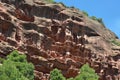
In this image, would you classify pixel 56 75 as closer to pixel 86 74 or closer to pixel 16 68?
pixel 86 74

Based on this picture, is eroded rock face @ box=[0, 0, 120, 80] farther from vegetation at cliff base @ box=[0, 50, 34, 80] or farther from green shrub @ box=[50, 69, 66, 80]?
vegetation at cliff base @ box=[0, 50, 34, 80]

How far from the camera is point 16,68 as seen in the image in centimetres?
5106

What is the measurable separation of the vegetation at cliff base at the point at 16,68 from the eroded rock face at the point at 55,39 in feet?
12.8

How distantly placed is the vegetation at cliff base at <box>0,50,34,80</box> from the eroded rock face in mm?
3913

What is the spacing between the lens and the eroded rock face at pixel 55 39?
60.5m

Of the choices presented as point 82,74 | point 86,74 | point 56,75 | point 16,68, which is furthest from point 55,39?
point 16,68

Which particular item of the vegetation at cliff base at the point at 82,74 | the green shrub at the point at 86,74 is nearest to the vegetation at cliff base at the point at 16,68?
the vegetation at cliff base at the point at 82,74

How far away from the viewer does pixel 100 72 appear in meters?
67.2

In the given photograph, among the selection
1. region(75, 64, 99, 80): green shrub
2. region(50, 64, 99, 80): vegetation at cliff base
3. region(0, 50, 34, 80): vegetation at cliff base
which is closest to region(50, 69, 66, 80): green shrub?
region(50, 64, 99, 80): vegetation at cliff base

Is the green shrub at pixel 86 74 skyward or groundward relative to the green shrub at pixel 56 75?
skyward

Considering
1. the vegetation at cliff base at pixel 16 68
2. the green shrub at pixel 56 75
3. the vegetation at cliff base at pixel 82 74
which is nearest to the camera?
the vegetation at cliff base at pixel 16 68

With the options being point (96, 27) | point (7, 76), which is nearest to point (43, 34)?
point (96, 27)

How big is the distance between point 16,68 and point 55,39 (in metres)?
16.6

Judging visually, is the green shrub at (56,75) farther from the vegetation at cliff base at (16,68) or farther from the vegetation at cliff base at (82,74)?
the vegetation at cliff base at (16,68)
